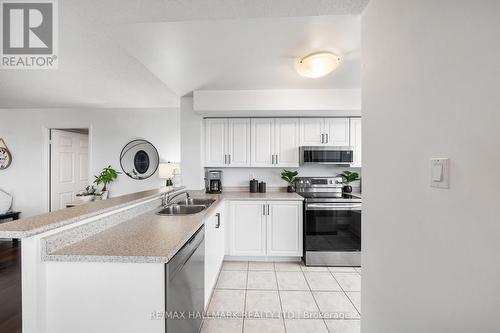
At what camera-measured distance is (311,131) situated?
3322 mm

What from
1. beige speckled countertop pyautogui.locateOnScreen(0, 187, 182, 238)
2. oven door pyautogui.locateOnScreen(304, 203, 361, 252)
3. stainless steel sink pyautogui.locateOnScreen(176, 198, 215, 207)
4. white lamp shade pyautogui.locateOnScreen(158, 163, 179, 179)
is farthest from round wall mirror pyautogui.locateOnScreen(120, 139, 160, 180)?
oven door pyautogui.locateOnScreen(304, 203, 361, 252)

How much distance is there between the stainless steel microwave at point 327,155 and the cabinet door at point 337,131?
14 centimetres

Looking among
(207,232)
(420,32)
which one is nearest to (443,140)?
(420,32)

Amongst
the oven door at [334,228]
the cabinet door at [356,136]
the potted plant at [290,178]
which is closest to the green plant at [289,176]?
the potted plant at [290,178]

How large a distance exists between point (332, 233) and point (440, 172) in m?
2.32

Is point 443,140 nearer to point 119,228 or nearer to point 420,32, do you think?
point 420,32

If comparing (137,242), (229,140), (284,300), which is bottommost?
(284,300)

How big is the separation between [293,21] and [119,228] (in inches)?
74.1

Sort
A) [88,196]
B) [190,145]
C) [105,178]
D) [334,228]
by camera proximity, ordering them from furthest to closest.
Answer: [105,178] → [88,196] → [190,145] → [334,228]

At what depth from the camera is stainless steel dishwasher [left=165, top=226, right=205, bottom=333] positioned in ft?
3.58

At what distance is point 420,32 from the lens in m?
0.83

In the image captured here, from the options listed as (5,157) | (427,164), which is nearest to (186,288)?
(427,164)

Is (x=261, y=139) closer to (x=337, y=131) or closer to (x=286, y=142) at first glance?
(x=286, y=142)

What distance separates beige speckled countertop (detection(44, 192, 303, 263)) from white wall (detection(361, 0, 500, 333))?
1095 millimetres
